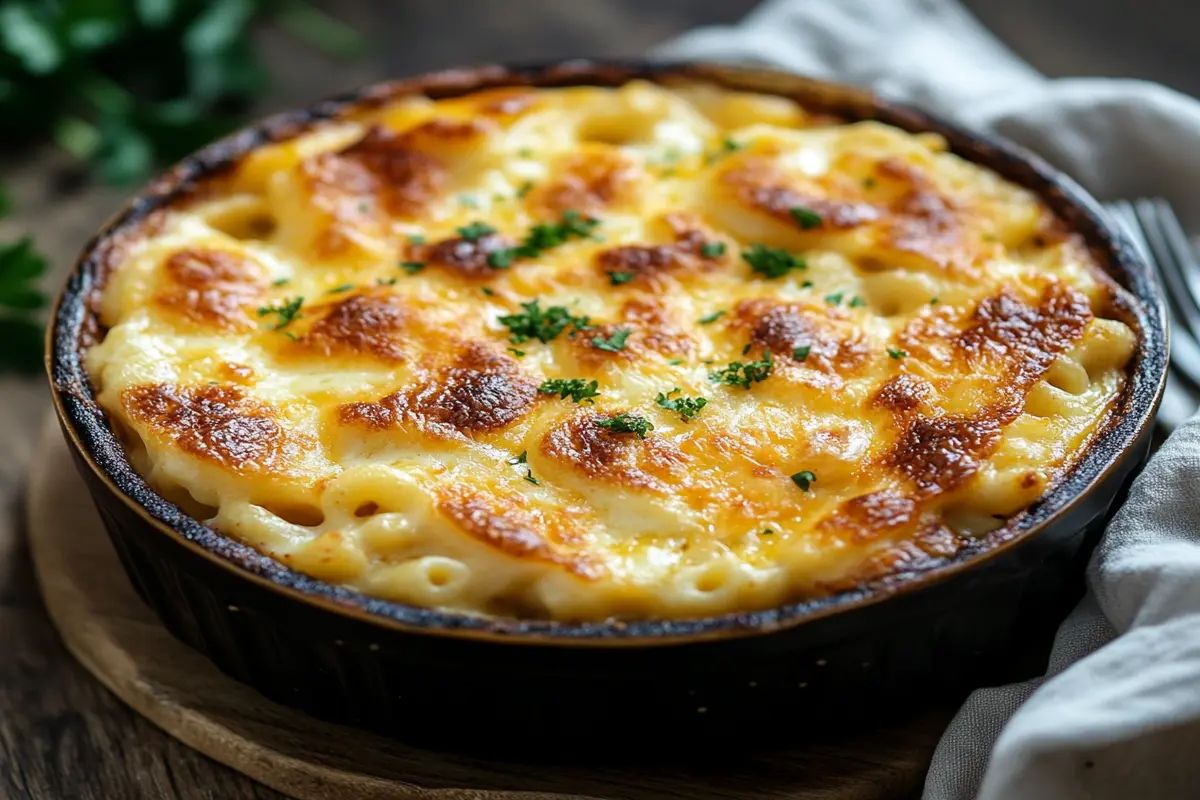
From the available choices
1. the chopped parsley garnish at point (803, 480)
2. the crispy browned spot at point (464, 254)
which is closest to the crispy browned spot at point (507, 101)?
the crispy browned spot at point (464, 254)

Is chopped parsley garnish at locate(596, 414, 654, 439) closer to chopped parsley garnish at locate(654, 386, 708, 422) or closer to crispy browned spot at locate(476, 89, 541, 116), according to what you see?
chopped parsley garnish at locate(654, 386, 708, 422)

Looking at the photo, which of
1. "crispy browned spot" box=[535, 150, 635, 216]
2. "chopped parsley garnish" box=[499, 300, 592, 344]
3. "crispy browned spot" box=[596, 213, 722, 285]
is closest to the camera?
"chopped parsley garnish" box=[499, 300, 592, 344]

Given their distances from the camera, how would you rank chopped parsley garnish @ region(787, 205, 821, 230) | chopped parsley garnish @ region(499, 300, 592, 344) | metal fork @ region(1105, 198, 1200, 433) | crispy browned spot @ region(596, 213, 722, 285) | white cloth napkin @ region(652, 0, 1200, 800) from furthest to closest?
metal fork @ region(1105, 198, 1200, 433), chopped parsley garnish @ region(787, 205, 821, 230), crispy browned spot @ region(596, 213, 722, 285), chopped parsley garnish @ region(499, 300, 592, 344), white cloth napkin @ region(652, 0, 1200, 800)

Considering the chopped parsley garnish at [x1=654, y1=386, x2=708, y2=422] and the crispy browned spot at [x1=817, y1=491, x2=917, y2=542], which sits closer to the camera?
the crispy browned spot at [x1=817, y1=491, x2=917, y2=542]

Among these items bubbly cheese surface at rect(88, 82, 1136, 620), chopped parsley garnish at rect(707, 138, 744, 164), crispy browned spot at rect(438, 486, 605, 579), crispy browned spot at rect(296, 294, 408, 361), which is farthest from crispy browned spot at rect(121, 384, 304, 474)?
chopped parsley garnish at rect(707, 138, 744, 164)

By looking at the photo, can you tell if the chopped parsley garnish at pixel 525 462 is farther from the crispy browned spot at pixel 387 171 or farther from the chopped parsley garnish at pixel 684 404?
the crispy browned spot at pixel 387 171

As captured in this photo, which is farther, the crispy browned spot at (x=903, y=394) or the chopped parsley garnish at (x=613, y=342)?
the chopped parsley garnish at (x=613, y=342)
